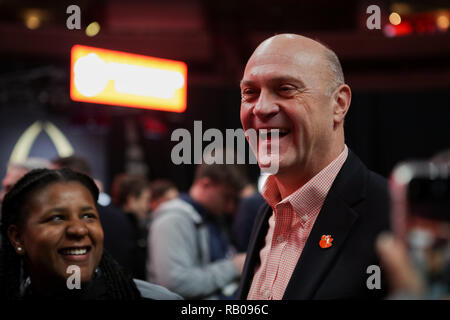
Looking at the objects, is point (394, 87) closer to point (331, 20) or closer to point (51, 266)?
point (331, 20)

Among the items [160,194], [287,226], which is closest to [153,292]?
[287,226]

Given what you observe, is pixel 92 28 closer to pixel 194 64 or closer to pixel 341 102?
pixel 341 102

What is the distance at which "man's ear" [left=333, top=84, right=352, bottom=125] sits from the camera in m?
1.06

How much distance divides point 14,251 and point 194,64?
5.19 metres

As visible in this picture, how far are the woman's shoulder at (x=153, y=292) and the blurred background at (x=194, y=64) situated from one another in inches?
161

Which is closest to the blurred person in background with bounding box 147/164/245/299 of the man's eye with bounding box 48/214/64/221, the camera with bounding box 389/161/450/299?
the man's eye with bounding box 48/214/64/221

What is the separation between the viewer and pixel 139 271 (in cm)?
174

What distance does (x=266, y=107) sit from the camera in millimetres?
1021

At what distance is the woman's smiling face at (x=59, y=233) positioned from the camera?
1.12 metres

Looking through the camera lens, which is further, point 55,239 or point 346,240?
point 55,239

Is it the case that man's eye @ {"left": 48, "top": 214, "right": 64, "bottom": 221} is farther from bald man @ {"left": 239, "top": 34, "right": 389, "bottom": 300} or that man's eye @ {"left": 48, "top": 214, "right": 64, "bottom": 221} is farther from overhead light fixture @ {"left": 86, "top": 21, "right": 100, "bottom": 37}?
overhead light fixture @ {"left": 86, "top": 21, "right": 100, "bottom": 37}

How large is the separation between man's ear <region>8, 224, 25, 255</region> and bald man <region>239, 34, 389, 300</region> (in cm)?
58

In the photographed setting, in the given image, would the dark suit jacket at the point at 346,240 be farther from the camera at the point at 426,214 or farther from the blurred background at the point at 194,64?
the blurred background at the point at 194,64

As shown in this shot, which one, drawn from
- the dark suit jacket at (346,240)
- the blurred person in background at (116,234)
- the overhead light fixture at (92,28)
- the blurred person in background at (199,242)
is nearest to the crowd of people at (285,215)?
the dark suit jacket at (346,240)
